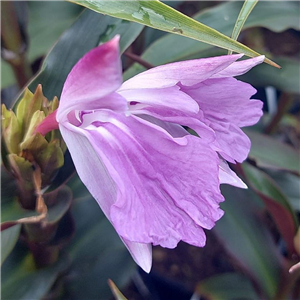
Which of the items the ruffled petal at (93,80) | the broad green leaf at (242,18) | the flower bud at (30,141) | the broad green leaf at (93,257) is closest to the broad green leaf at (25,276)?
the broad green leaf at (93,257)

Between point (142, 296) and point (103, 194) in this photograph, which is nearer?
point (103, 194)

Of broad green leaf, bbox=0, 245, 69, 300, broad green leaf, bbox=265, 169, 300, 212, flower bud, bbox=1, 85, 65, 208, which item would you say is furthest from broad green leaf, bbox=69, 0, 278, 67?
broad green leaf, bbox=265, 169, 300, 212

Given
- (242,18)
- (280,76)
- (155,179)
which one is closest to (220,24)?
(280,76)

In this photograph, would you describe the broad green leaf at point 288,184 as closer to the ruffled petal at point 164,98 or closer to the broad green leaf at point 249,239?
the broad green leaf at point 249,239

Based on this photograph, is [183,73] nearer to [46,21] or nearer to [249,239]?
[249,239]

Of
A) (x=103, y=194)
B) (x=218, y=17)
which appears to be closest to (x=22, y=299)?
(x=103, y=194)

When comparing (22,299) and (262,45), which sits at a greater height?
(262,45)

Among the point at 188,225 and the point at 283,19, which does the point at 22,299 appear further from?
the point at 283,19
